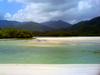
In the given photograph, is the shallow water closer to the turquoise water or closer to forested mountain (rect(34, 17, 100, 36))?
the turquoise water

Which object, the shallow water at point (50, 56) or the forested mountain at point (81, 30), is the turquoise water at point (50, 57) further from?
the forested mountain at point (81, 30)

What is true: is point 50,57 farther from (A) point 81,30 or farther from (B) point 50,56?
(A) point 81,30

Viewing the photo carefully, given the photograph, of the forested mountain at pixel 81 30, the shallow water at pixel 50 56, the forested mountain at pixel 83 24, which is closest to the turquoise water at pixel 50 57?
the shallow water at pixel 50 56

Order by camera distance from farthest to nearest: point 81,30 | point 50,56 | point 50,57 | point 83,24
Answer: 1. point 83,24
2. point 81,30
3. point 50,56
4. point 50,57

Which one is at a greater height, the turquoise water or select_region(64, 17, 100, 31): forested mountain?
select_region(64, 17, 100, 31): forested mountain

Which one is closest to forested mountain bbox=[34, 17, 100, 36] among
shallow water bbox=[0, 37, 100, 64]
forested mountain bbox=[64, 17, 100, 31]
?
forested mountain bbox=[64, 17, 100, 31]

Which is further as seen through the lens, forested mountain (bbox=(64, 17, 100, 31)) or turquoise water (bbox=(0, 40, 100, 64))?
forested mountain (bbox=(64, 17, 100, 31))

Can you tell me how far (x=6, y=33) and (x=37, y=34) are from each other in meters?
5.36

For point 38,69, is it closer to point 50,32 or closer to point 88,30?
point 50,32

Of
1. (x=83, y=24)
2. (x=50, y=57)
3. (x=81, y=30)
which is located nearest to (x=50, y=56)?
(x=50, y=57)

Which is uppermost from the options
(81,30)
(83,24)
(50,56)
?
(83,24)

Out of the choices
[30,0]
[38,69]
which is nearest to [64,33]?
[30,0]

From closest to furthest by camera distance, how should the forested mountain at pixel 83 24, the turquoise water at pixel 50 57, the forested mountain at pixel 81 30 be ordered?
the turquoise water at pixel 50 57
the forested mountain at pixel 83 24
the forested mountain at pixel 81 30

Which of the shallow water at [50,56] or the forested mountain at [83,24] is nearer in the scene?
the shallow water at [50,56]
